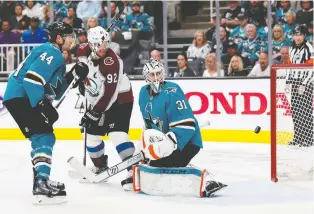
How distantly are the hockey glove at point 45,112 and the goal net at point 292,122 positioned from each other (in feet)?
4.69

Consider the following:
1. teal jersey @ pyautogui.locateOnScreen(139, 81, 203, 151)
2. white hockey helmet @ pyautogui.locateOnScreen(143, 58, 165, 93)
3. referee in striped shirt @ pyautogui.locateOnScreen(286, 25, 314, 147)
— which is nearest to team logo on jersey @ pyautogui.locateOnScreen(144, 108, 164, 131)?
teal jersey @ pyautogui.locateOnScreen(139, 81, 203, 151)

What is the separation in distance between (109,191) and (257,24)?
152 inches

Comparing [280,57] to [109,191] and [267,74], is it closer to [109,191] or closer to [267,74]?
[267,74]

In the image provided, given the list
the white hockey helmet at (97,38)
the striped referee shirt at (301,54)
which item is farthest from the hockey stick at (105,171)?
the striped referee shirt at (301,54)

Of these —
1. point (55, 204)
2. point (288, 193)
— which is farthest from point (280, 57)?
point (55, 204)

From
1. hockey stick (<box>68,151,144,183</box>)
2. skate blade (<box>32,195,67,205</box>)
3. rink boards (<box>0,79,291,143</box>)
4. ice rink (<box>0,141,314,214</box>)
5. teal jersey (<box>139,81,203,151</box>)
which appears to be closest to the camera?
ice rink (<box>0,141,314,214</box>)

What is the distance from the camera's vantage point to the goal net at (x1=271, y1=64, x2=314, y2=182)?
15.5 feet

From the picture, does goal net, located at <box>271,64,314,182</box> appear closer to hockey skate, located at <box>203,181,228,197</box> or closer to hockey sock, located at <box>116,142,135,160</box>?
hockey skate, located at <box>203,181,228,197</box>

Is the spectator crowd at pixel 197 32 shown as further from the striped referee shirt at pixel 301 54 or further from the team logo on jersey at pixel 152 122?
the team logo on jersey at pixel 152 122

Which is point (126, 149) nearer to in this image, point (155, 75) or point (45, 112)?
Result: point (155, 75)

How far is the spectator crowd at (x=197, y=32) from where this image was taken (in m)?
7.50

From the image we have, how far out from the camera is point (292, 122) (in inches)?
216

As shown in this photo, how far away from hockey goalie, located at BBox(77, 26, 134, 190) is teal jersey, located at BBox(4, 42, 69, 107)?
39 cm

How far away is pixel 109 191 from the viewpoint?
172 inches
